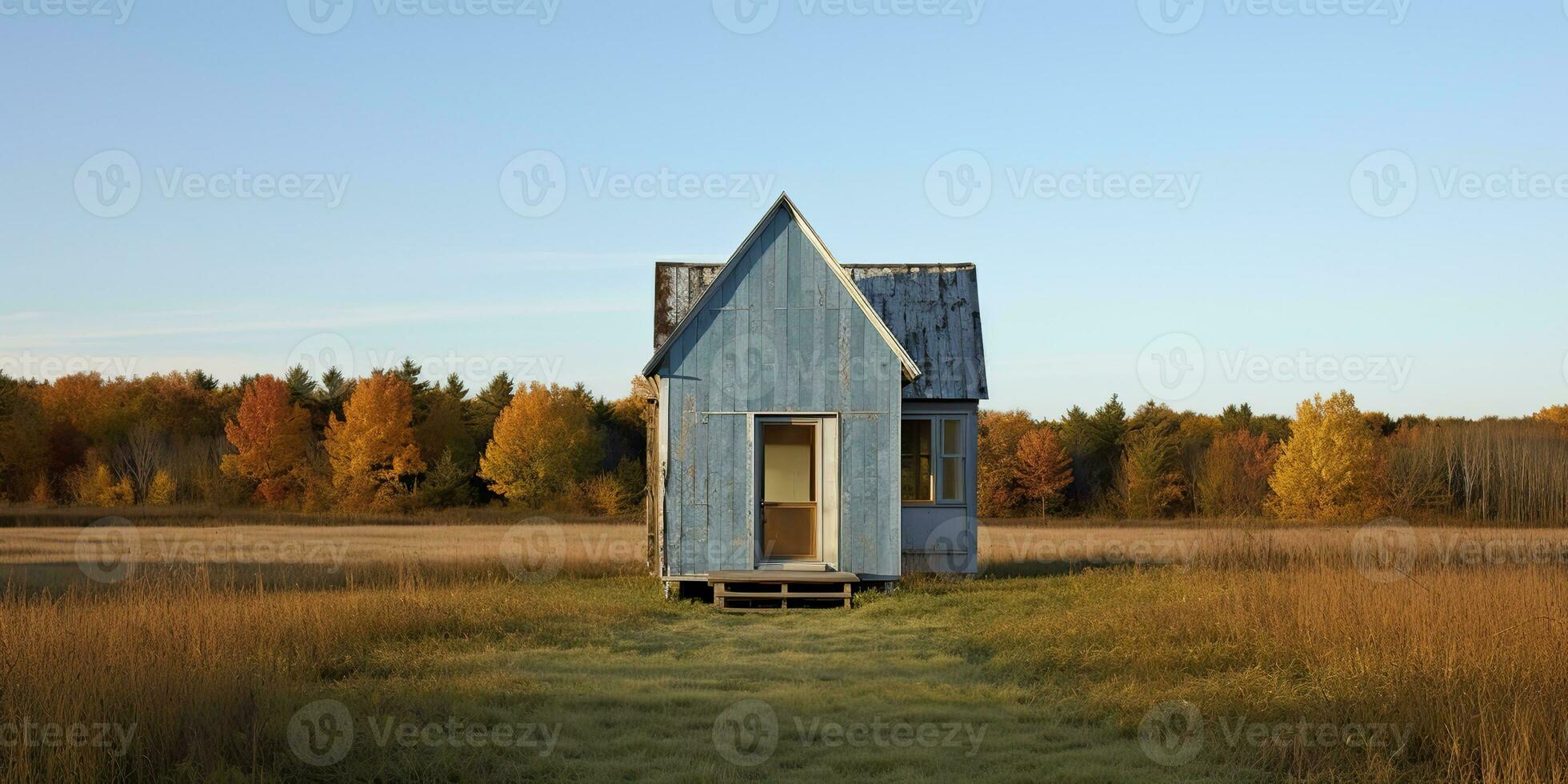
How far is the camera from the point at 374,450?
57000 mm

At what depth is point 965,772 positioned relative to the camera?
8.06 m

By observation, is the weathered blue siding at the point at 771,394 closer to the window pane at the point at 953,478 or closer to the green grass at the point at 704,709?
the window pane at the point at 953,478

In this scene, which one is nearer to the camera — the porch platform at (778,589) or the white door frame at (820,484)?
the porch platform at (778,589)

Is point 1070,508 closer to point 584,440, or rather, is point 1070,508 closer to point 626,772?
point 584,440

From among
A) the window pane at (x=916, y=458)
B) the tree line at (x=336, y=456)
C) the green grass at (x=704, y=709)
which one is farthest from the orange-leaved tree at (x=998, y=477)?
the green grass at (x=704, y=709)

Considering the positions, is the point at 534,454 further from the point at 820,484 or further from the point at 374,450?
the point at 820,484

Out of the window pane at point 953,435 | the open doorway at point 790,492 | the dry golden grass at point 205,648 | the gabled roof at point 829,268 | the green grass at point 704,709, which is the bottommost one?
the green grass at point 704,709

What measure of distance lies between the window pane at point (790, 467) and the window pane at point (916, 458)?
8.99 ft

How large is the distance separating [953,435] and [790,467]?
4.19 meters

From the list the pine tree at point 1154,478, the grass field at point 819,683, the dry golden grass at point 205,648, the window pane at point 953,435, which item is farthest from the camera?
the pine tree at point 1154,478

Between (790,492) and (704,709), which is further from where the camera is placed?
(790,492)

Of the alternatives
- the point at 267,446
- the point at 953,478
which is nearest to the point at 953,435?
the point at 953,478

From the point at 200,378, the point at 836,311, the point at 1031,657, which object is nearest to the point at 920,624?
the point at 1031,657

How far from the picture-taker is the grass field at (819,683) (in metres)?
7.78
